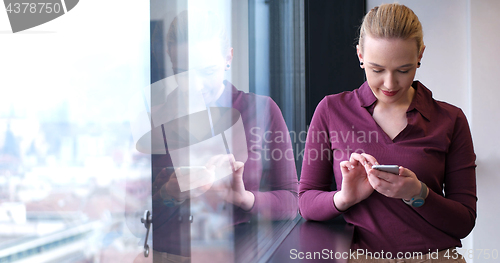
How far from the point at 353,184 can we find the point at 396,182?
13 cm

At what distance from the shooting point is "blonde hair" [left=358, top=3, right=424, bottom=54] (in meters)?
1.04

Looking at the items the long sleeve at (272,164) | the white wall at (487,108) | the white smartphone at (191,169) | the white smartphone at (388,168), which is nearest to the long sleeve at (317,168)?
the long sleeve at (272,164)

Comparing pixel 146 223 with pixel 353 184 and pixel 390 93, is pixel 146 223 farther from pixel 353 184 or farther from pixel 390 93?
pixel 390 93

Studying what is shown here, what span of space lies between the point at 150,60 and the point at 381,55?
2.41 ft

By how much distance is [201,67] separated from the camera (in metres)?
0.67

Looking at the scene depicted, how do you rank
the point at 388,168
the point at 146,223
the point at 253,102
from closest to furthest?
the point at 146,223, the point at 388,168, the point at 253,102

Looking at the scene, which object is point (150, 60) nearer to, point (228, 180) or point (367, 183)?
point (228, 180)

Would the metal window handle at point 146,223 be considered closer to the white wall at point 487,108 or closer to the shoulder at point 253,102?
the shoulder at point 253,102

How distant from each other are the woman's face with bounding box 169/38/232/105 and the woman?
19.3 inches

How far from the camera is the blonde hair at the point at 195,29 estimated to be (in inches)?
22.9

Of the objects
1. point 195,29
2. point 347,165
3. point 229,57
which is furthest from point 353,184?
point 195,29

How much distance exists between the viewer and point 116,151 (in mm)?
417

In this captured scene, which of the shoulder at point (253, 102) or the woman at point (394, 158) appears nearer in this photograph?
the shoulder at point (253, 102)

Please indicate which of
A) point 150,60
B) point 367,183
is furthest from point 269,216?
point 150,60
